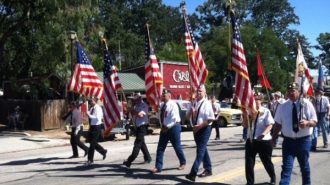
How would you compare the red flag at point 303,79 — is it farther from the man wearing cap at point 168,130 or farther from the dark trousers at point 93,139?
the dark trousers at point 93,139

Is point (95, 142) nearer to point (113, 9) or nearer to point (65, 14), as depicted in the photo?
point (65, 14)

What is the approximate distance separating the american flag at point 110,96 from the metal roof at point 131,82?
25960 millimetres

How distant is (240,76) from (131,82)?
3209 centimetres

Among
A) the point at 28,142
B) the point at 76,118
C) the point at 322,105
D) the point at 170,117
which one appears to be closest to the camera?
the point at 170,117

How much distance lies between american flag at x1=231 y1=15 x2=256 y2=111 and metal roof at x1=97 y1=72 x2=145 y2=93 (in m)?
29.8

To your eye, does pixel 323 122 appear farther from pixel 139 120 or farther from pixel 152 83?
pixel 139 120

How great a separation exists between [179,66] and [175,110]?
3197 centimetres

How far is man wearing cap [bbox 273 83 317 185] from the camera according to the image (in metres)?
8.40

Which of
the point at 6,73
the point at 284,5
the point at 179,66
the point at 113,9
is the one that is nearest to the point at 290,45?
the point at 284,5

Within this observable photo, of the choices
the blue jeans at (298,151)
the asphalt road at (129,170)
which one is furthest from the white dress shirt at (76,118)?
the blue jeans at (298,151)

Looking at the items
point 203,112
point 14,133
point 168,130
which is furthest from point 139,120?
point 14,133

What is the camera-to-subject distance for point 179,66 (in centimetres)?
4312

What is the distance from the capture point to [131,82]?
41.9 m

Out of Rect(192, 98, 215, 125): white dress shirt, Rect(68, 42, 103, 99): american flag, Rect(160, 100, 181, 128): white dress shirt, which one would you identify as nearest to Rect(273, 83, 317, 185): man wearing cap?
Rect(192, 98, 215, 125): white dress shirt
